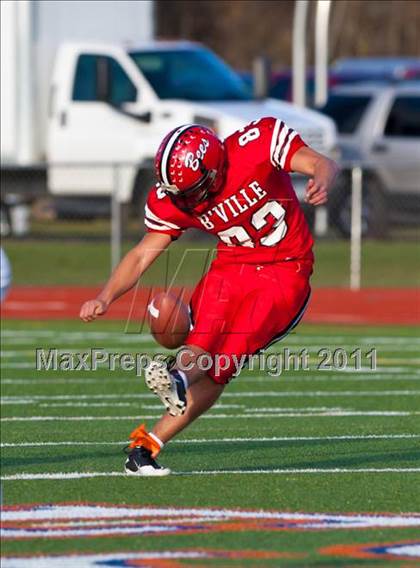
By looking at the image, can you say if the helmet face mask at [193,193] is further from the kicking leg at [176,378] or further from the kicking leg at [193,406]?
the kicking leg at [193,406]

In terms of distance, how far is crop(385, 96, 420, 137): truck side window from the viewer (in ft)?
83.0

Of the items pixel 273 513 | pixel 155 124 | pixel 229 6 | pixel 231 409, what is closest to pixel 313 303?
pixel 155 124

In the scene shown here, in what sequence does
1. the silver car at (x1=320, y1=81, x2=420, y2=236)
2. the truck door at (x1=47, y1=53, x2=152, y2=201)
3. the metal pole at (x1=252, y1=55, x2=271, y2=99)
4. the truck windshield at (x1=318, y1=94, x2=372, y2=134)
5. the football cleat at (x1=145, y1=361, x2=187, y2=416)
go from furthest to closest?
the truck windshield at (x1=318, y1=94, x2=372, y2=134)
the silver car at (x1=320, y1=81, x2=420, y2=236)
the metal pole at (x1=252, y1=55, x2=271, y2=99)
the truck door at (x1=47, y1=53, x2=152, y2=201)
the football cleat at (x1=145, y1=361, x2=187, y2=416)

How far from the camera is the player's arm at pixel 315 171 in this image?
7.32m

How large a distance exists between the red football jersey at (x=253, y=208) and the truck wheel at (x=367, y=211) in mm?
15395

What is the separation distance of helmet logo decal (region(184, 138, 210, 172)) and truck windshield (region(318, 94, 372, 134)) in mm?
18089

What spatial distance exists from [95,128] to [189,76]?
1.45 metres

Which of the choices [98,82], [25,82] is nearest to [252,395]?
[98,82]

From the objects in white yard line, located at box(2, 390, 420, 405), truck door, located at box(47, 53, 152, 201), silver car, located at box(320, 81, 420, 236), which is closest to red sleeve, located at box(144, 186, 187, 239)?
white yard line, located at box(2, 390, 420, 405)

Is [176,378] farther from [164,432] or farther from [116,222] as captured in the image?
[116,222]

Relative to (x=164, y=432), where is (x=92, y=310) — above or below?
above

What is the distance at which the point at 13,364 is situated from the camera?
13688 mm

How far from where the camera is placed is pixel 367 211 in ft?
79.0

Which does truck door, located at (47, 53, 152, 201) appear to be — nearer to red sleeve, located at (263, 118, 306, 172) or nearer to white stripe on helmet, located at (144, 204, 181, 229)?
white stripe on helmet, located at (144, 204, 181, 229)
